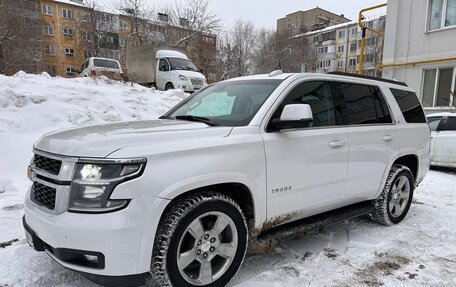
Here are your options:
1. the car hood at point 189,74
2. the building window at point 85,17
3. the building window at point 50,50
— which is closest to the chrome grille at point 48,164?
the car hood at point 189,74

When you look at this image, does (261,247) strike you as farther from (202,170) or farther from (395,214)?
(395,214)

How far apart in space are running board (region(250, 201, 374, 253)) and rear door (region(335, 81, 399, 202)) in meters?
0.15

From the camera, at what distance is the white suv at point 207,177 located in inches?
88.0

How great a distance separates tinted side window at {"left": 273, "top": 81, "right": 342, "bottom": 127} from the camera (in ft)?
11.1

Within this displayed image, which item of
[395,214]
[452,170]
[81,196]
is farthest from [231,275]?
[452,170]

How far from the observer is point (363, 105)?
4043 millimetres

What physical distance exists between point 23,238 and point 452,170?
9463 mm

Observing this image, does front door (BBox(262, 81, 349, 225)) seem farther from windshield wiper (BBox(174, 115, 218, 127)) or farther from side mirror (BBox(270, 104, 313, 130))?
windshield wiper (BBox(174, 115, 218, 127))

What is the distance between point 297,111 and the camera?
2893 mm

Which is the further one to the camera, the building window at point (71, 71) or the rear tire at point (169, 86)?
the building window at point (71, 71)

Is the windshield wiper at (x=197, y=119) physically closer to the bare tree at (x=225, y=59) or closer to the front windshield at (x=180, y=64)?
the front windshield at (x=180, y=64)

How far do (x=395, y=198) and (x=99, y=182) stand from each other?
3.83m

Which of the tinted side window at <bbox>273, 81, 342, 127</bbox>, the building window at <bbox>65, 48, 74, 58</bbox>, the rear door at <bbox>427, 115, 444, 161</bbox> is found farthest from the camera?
the building window at <bbox>65, 48, 74, 58</bbox>

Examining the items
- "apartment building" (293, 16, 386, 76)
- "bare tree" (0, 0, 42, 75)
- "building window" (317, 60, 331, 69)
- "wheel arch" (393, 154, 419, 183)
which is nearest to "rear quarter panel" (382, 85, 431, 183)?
"wheel arch" (393, 154, 419, 183)
